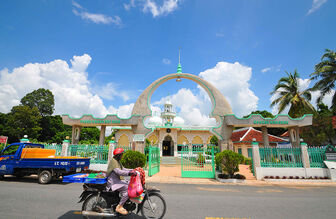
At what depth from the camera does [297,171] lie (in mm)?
9570

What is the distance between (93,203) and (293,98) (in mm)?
21549

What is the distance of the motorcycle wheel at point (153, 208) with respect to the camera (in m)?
3.46

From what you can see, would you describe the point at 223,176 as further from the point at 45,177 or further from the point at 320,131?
the point at 320,131

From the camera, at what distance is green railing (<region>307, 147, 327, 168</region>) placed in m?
9.81

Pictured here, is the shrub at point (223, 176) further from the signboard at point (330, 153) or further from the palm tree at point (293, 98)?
the palm tree at point (293, 98)

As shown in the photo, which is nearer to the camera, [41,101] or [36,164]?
[36,164]

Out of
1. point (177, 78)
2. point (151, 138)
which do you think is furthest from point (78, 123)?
point (151, 138)

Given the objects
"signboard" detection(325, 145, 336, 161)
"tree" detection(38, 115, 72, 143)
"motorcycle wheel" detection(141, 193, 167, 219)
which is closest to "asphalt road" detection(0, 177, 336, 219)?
"motorcycle wheel" detection(141, 193, 167, 219)

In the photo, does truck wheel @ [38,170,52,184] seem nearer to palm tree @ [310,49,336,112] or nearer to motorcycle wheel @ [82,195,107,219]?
motorcycle wheel @ [82,195,107,219]

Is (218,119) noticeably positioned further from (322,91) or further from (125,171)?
(322,91)

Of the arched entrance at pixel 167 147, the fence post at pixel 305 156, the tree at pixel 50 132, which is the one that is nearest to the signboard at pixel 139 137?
the fence post at pixel 305 156

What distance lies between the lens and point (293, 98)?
18.1 metres

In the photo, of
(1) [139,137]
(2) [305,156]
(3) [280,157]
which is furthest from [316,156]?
(1) [139,137]

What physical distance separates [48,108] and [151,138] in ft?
74.7
